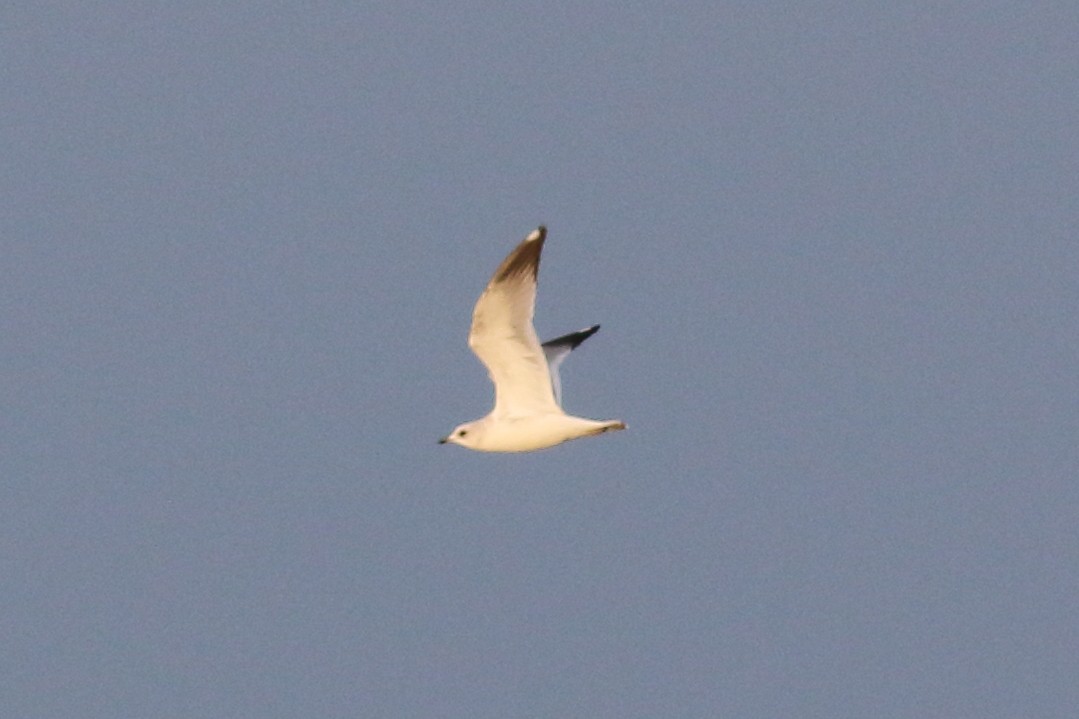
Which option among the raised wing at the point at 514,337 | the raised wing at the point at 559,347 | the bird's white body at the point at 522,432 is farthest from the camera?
the raised wing at the point at 559,347

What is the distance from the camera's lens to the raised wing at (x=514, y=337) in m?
24.3

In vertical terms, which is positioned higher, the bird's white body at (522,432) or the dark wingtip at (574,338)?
the dark wingtip at (574,338)

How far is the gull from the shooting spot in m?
24.3

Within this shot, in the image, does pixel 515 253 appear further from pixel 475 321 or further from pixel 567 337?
pixel 567 337

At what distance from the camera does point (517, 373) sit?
2512 centimetres

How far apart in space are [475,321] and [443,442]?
1.54 meters

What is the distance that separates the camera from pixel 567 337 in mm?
26875

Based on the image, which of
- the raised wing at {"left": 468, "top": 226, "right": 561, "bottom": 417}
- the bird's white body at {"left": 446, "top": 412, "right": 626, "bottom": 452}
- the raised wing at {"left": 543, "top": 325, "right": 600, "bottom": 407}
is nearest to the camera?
the raised wing at {"left": 468, "top": 226, "right": 561, "bottom": 417}

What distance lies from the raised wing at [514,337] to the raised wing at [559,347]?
604 mm

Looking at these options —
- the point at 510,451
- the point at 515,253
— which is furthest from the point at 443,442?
the point at 515,253

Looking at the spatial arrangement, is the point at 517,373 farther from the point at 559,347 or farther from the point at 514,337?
the point at 559,347

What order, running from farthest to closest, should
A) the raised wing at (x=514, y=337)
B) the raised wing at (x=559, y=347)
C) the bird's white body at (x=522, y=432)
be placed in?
the raised wing at (x=559, y=347) → the bird's white body at (x=522, y=432) → the raised wing at (x=514, y=337)

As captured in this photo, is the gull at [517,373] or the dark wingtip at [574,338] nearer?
the gull at [517,373]

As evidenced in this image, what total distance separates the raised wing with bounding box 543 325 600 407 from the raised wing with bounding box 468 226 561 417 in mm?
604
